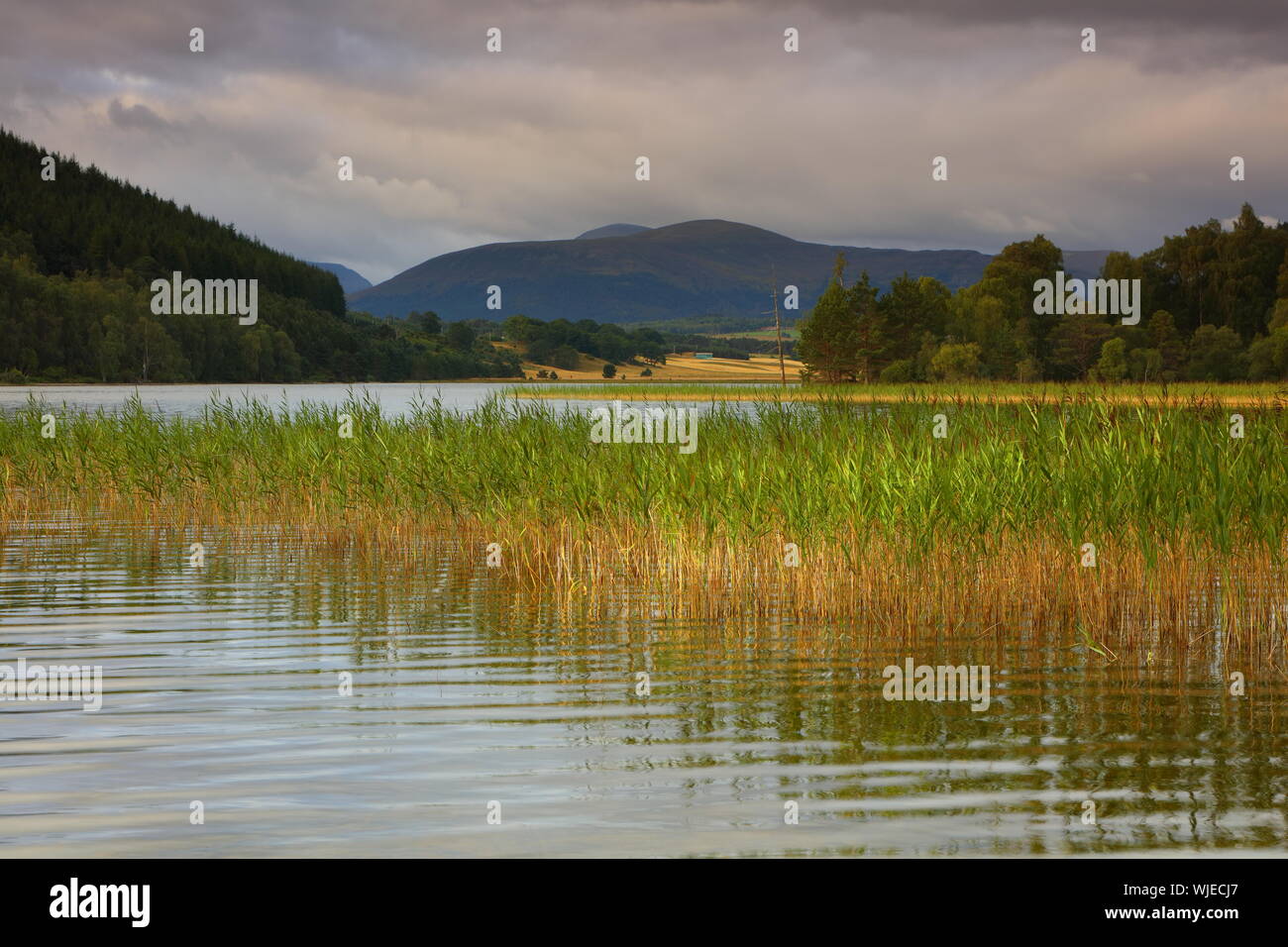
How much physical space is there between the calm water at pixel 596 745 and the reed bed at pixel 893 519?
0.99 m

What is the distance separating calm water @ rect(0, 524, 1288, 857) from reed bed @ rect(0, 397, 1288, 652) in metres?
0.99

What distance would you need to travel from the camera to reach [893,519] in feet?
47.4

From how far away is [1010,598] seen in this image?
46.0ft

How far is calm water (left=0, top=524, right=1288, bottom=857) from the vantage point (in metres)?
7.43

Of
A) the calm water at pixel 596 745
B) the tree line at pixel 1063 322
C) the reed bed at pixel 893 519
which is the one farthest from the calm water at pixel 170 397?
the tree line at pixel 1063 322

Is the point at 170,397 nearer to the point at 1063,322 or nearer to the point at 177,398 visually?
the point at 177,398

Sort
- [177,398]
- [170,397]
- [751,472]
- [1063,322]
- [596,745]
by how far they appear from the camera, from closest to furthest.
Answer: [596,745], [751,472], [177,398], [170,397], [1063,322]

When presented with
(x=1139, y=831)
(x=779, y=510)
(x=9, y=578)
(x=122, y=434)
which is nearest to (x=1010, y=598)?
(x=779, y=510)

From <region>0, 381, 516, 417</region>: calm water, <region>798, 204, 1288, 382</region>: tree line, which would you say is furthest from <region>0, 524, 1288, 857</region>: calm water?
<region>798, 204, 1288, 382</region>: tree line

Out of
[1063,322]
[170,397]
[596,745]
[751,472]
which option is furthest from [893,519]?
[1063,322]

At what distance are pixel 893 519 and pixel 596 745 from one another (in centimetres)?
626

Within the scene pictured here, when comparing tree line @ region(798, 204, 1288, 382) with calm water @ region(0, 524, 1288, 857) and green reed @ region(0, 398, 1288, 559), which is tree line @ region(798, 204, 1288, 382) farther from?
calm water @ region(0, 524, 1288, 857)

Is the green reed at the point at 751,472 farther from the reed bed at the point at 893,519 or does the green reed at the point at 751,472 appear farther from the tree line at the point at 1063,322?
the tree line at the point at 1063,322

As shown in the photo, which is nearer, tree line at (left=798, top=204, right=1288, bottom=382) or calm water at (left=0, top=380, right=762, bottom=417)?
calm water at (left=0, top=380, right=762, bottom=417)
